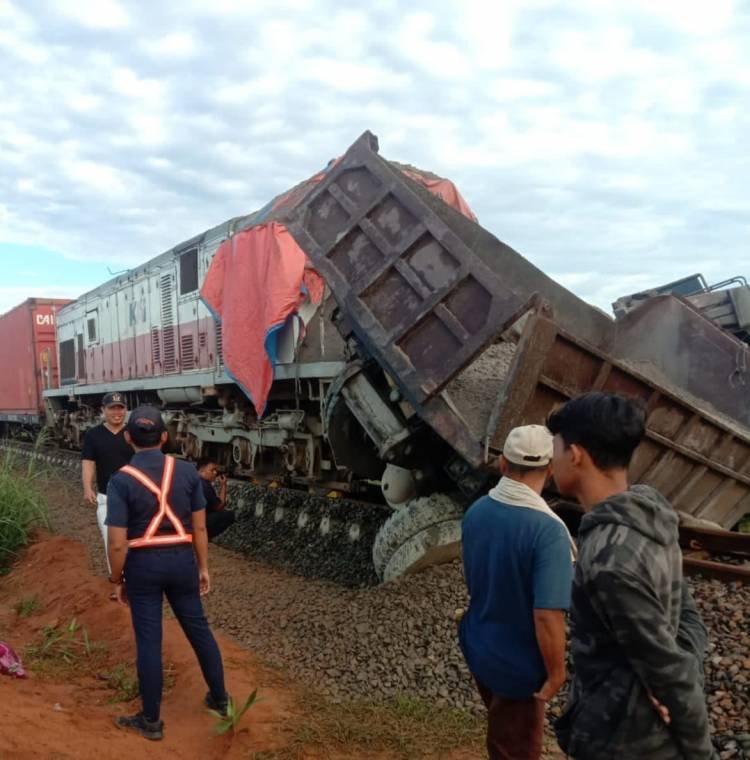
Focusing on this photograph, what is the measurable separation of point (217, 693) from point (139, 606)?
68 centimetres

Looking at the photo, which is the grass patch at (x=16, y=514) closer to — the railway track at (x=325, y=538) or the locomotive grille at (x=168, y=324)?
the railway track at (x=325, y=538)

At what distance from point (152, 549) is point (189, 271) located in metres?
8.36

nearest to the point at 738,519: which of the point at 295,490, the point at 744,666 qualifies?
the point at 744,666

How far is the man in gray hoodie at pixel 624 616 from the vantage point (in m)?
1.67

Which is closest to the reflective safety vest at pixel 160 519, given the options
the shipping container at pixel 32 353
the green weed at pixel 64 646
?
the green weed at pixel 64 646

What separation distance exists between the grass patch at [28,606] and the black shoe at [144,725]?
10.4 ft

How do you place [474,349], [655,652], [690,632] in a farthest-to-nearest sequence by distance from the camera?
[474,349] → [690,632] → [655,652]

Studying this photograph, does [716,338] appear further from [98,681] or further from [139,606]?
[98,681]

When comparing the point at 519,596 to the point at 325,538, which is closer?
the point at 519,596

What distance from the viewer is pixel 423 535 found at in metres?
5.48

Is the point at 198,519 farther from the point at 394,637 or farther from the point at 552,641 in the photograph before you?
the point at 552,641

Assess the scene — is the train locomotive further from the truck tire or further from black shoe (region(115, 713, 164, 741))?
black shoe (region(115, 713, 164, 741))

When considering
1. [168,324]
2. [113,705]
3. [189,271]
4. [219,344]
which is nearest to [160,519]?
[113,705]

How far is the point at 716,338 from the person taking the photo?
614 centimetres
